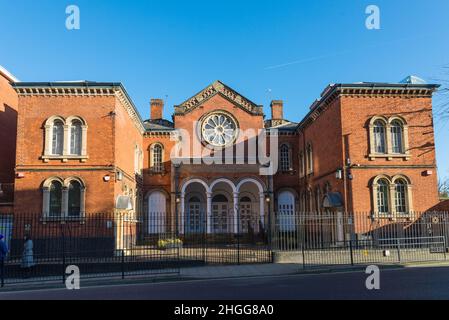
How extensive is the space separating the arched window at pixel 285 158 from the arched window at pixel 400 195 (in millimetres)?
11824

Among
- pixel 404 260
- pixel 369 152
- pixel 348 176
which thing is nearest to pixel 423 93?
pixel 369 152

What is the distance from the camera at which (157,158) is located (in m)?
33.3

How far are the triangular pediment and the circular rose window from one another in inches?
56.7

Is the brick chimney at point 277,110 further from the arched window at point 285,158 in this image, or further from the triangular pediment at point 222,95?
the arched window at point 285,158

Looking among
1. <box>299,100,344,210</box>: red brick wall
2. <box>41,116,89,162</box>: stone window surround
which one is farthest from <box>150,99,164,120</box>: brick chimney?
<box>41,116,89,162</box>: stone window surround

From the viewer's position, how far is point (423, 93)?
2278 centimetres

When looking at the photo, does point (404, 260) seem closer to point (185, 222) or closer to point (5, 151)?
point (185, 222)

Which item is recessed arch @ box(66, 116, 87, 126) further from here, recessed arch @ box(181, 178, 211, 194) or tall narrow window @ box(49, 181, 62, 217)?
recessed arch @ box(181, 178, 211, 194)

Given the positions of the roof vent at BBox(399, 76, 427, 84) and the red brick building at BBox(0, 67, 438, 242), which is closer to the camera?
the red brick building at BBox(0, 67, 438, 242)

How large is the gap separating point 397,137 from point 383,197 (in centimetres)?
355

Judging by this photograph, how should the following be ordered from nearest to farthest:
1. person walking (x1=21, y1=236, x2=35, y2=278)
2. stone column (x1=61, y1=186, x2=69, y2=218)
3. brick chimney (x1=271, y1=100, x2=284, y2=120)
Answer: person walking (x1=21, y1=236, x2=35, y2=278), stone column (x1=61, y1=186, x2=69, y2=218), brick chimney (x1=271, y1=100, x2=284, y2=120)

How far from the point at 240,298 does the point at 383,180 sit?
49.0 feet

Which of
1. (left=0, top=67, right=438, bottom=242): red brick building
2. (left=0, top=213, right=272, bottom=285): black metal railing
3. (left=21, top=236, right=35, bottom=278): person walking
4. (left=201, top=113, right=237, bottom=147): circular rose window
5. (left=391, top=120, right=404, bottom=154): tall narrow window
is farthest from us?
(left=201, top=113, right=237, bottom=147): circular rose window

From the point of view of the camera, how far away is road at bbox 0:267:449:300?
988cm
